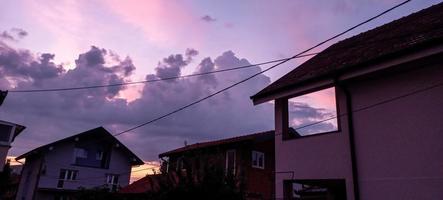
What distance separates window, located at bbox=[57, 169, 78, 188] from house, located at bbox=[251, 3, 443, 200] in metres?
28.4

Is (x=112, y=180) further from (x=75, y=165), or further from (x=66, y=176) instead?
(x=66, y=176)

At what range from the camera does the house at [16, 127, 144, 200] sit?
3284 centimetres

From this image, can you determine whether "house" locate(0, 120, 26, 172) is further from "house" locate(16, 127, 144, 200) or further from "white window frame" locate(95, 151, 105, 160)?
"white window frame" locate(95, 151, 105, 160)

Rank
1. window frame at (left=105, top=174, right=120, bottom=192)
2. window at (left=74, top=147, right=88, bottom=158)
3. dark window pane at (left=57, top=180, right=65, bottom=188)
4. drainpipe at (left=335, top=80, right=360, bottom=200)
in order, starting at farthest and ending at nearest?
window frame at (left=105, top=174, right=120, bottom=192) < window at (left=74, top=147, right=88, bottom=158) < dark window pane at (left=57, top=180, right=65, bottom=188) < drainpipe at (left=335, top=80, right=360, bottom=200)

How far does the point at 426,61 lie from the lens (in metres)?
8.13

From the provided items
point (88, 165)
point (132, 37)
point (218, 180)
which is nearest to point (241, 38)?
point (132, 37)

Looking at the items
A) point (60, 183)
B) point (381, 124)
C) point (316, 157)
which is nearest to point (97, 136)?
point (60, 183)

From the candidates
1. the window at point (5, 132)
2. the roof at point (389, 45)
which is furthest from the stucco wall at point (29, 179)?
the roof at point (389, 45)

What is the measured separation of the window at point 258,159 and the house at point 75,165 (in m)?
15.4

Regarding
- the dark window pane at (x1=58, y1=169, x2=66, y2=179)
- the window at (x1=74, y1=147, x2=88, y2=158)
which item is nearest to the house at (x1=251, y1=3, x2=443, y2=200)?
the dark window pane at (x1=58, y1=169, x2=66, y2=179)

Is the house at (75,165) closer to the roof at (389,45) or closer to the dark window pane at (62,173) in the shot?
the dark window pane at (62,173)

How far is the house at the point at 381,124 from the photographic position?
779cm

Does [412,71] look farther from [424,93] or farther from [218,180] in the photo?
[218,180]

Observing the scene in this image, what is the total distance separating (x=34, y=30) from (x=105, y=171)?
84.1 ft
